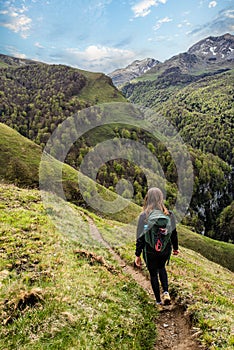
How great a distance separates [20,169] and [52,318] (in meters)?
46.1

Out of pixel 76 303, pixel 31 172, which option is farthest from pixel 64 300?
pixel 31 172

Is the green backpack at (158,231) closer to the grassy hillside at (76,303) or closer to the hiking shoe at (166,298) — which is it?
the hiking shoe at (166,298)

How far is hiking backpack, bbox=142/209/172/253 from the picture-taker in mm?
10914

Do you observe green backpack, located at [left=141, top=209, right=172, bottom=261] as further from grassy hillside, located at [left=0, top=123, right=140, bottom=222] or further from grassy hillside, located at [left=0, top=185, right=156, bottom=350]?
grassy hillside, located at [left=0, top=123, right=140, bottom=222]

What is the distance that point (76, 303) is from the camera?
10.7 meters

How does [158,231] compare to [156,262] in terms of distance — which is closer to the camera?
[158,231]

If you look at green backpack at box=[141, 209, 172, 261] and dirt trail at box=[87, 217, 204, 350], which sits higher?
green backpack at box=[141, 209, 172, 261]

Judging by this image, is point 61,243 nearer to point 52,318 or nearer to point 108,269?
point 108,269

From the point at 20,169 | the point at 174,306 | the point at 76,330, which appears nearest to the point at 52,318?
the point at 76,330

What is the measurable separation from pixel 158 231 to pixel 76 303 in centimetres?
419

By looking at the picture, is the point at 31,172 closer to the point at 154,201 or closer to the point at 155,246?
the point at 154,201

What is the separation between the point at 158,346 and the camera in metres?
10.1

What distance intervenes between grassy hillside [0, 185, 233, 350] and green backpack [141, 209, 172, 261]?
310cm

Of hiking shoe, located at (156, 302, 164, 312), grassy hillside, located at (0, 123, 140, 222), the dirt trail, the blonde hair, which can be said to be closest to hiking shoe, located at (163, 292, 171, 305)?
hiking shoe, located at (156, 302, 164, 312)
